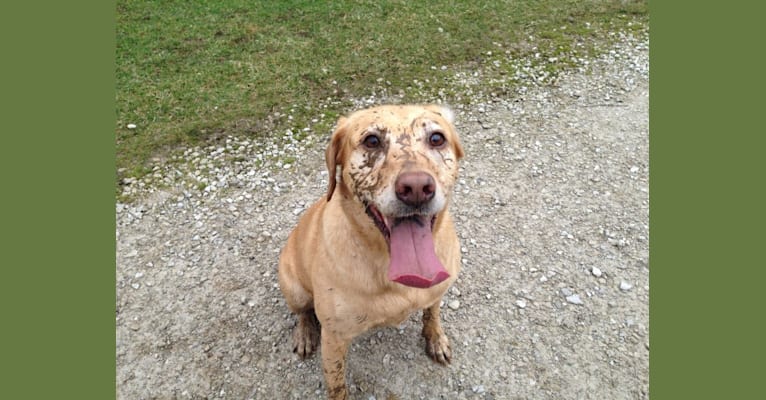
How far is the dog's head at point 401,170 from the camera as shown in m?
2.38

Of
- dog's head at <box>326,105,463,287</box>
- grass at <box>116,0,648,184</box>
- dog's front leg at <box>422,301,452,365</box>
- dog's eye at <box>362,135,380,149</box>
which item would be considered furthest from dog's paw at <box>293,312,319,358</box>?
grass at <box>116,0,648,184</box>

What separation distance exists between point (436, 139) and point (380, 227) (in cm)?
61

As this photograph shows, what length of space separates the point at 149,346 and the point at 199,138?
3.01m

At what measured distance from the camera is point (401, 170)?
2.41 meters

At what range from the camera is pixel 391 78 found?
282 inches


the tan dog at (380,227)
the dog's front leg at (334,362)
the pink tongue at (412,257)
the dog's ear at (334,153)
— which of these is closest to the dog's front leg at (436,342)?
the tan dog at (380,227)

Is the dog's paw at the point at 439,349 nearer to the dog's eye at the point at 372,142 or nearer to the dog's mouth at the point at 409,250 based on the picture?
the dog's mouth at the point at 409,250

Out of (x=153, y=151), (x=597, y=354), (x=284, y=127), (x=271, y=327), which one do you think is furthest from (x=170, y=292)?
(x=597, y=354)

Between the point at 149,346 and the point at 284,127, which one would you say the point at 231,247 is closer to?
the point at 149,346

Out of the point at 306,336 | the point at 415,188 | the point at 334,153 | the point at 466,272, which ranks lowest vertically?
the point at 306,336

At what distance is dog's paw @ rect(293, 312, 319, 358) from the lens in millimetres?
3938

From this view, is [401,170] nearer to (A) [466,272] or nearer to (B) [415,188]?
(B) [415,188]

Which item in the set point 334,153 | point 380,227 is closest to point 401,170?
point 380,227

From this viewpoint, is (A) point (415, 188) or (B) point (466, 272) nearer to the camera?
(A) point (415, 188)
